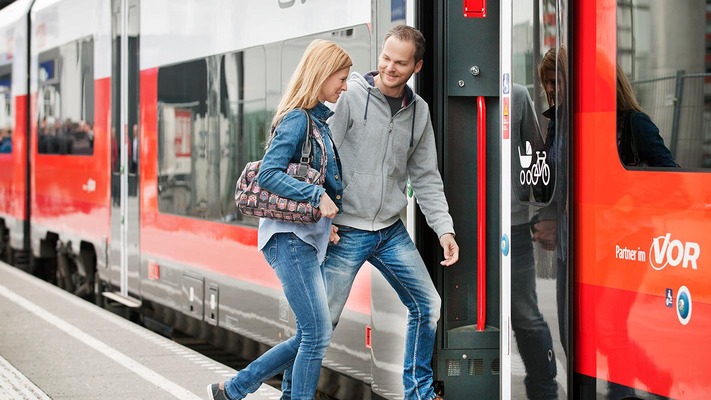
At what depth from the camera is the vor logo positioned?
3.92 m

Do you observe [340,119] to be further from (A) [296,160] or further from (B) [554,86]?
(B) [554,86]

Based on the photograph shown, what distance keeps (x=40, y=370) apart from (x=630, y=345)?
4.08 m

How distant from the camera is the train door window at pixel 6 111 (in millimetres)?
15172

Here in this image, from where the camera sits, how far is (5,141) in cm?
1553

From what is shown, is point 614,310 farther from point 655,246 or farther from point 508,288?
Answer: point 508,288

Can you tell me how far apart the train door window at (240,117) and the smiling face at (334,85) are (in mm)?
2277

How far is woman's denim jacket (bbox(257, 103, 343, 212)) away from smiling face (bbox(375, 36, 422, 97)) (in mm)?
273

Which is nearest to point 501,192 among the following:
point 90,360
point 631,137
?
point 631,137

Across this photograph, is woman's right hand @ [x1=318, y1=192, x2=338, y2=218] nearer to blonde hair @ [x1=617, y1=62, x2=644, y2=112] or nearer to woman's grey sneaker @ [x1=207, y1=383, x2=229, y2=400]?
woman's grey sneaker @ [x1=207, y1=383, x2=229, y2=400]

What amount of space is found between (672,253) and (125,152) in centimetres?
685

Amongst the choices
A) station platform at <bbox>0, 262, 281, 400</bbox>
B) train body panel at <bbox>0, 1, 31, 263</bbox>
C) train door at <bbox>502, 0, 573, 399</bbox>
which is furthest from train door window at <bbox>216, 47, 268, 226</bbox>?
train body panel at <bbox>0, 1, 31, 263</bbox>

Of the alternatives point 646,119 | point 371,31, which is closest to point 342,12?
point 371,31

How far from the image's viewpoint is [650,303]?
414cm

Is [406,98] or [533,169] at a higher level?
[406,98]
